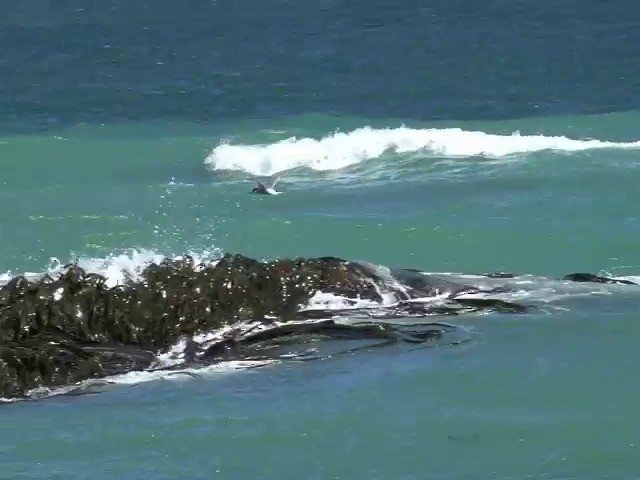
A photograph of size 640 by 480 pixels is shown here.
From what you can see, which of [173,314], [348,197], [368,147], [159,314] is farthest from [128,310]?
[368,147]

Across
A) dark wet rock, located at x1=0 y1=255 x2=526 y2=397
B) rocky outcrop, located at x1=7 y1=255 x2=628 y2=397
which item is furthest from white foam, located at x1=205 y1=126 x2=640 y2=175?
dark wet rock, located at x1=0 y1=255 x2=526 y2=397

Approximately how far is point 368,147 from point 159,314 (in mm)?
16831

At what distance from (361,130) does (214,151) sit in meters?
3.46

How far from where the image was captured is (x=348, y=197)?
2311cm

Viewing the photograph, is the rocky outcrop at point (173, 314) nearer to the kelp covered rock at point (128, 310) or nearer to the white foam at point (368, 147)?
the kelp covered rock at point (128, 310)

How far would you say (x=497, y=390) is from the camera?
1136 centimetres

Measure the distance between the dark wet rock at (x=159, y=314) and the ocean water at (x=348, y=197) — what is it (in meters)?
0.28

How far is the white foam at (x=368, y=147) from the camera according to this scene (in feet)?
89.5

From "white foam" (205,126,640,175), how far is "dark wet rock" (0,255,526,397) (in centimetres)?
1393

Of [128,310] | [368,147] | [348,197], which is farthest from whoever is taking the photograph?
[368,147]

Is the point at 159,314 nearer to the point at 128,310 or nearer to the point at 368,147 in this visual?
the point at 128,310

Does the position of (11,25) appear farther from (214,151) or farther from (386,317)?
(386,317)

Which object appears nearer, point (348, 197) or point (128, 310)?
point (128, 310)

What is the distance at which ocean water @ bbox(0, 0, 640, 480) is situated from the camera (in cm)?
1043
